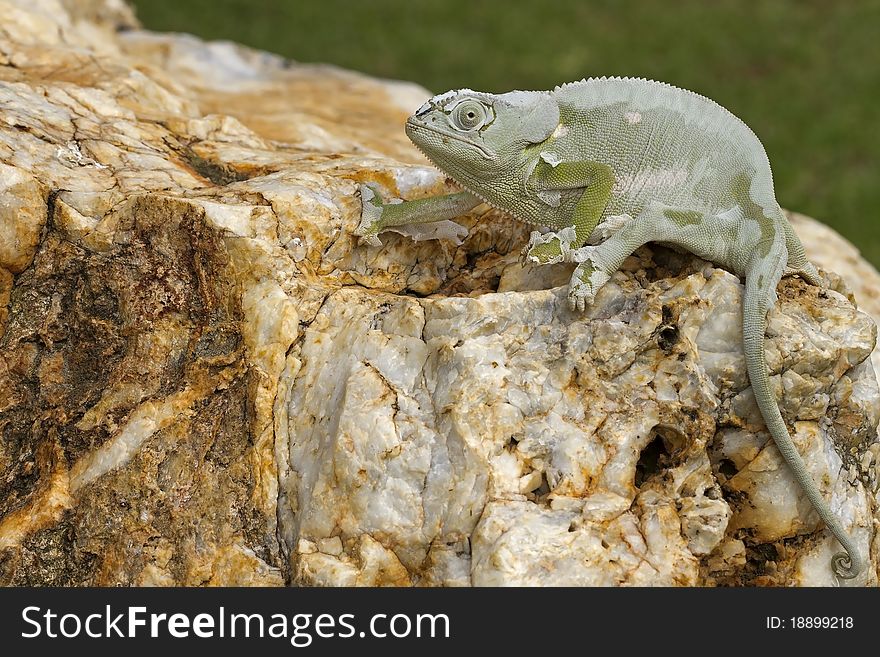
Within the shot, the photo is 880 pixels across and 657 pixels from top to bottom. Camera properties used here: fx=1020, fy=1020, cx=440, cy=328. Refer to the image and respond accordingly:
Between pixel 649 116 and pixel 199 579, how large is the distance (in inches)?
91.4

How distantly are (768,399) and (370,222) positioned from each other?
1.64 meters

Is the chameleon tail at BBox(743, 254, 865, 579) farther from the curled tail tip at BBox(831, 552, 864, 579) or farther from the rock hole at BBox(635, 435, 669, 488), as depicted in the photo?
the rock hole at BBox(635, 435, 669, 488)

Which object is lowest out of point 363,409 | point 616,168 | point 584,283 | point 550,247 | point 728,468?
point 728,468

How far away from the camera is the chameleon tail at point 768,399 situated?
3430 mm

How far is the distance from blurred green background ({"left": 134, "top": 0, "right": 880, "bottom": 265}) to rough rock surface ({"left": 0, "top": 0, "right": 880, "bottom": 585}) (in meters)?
5.93

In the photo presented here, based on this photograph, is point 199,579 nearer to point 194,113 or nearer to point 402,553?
point 402,553

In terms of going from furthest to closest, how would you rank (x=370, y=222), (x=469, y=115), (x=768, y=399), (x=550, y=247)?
(x=370, y=222)
(x=469, y=115)
(x=550, y=247)
(x=768, y=399)

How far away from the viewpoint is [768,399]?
342 cm

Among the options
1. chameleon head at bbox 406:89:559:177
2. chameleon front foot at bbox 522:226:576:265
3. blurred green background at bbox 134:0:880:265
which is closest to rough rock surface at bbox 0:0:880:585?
chameleon front foot at bbox 522:226:576:265

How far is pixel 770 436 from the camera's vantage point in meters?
3.53

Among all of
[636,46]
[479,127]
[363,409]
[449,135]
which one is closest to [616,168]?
[479,127]

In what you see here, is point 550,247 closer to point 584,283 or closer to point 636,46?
point 584,283
